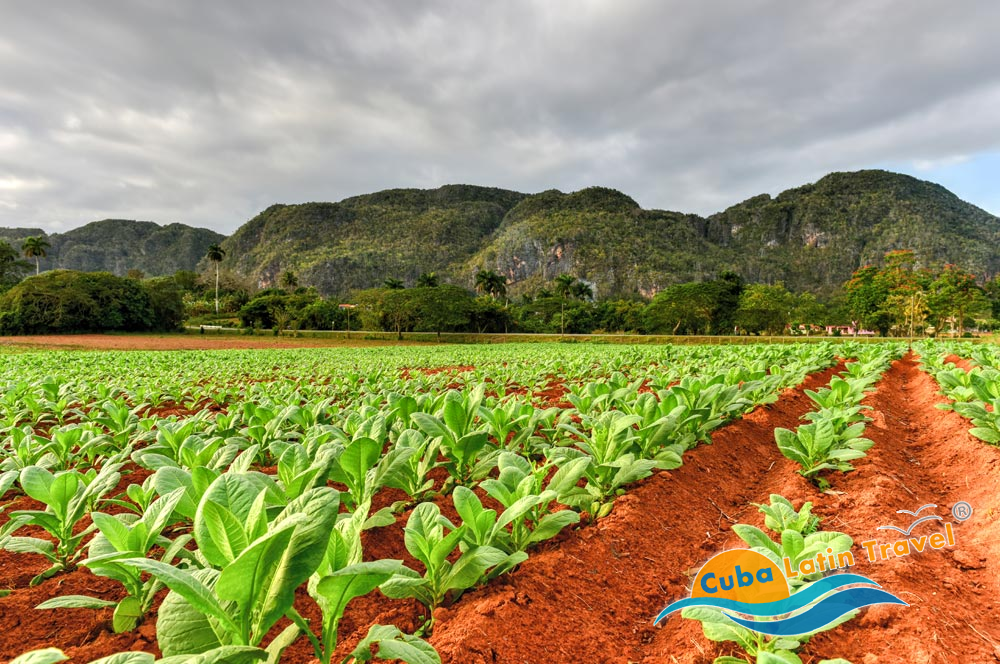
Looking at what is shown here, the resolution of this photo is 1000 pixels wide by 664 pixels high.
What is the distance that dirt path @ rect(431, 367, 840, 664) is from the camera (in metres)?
1.59

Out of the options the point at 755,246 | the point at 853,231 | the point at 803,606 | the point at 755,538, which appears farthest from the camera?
the point at 755,246

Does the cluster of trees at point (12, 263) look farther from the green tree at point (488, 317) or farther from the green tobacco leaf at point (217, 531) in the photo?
the green tobacco leaf at point (217, 531)

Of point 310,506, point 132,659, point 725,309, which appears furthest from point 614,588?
point 725,309

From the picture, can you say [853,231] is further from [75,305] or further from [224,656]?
[75,305]

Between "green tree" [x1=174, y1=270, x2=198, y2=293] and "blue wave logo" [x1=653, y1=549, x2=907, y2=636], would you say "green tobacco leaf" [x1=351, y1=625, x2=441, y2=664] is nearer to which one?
"blue wave logo" [x1=653, y1=549, x2=907, y2=636]

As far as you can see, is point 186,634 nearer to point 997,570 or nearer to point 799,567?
point 799,567

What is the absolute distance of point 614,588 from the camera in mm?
2070

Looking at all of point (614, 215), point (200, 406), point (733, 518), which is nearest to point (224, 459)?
point (733, 518)

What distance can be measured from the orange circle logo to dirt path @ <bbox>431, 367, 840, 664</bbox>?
7.7 inches

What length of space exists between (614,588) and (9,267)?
113856 mm

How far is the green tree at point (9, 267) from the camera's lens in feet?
243

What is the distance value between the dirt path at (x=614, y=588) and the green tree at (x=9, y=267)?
104 meters

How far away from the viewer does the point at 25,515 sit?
2.09 meters

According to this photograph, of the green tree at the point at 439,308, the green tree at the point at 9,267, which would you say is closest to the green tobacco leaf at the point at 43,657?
the green tree at the point at 439,308
